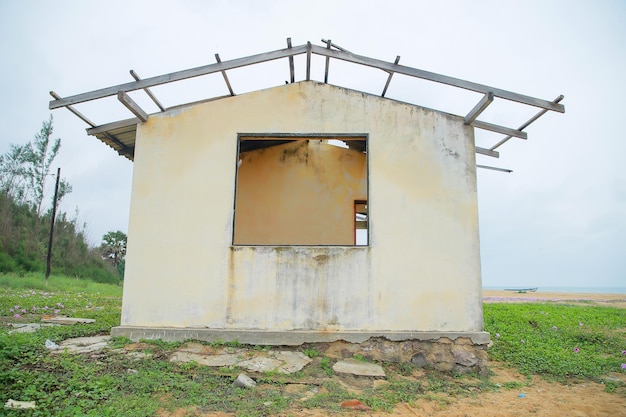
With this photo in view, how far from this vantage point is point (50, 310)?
346 inches

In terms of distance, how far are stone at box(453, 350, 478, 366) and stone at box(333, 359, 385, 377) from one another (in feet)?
3.44

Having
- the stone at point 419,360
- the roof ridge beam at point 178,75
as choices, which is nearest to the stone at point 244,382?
the stone at point 419,360

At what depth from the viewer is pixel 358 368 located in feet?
17.1

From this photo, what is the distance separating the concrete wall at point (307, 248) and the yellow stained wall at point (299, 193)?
293 centimetres

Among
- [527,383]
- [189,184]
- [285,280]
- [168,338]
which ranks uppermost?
[189,184]

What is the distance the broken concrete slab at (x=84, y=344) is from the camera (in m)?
5.20

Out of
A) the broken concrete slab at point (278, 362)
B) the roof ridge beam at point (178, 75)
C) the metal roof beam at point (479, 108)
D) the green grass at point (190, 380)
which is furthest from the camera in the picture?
the roof ridge beam at point (178, 75)

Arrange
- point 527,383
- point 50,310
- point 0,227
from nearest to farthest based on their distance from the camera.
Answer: point 527,383 < point 50,310 < point 0,227

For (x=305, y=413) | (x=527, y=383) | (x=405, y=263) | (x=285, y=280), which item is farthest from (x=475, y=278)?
(x=305, y=413)

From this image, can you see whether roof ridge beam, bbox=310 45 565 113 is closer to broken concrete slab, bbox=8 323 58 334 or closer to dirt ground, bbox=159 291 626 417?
dirt ground, bbox=159 291 626 417

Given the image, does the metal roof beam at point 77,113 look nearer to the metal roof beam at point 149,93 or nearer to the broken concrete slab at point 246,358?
the metal roof beam at point 149,93

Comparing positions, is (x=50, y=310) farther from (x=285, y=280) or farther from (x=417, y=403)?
(x=417, y=403)

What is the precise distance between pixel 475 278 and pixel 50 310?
8.19 m

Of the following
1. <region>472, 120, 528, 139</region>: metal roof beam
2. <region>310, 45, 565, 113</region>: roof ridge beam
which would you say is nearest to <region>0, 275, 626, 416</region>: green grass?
<region>472, 120, 528, 139</region>: metal roof beam
